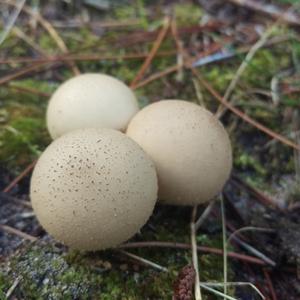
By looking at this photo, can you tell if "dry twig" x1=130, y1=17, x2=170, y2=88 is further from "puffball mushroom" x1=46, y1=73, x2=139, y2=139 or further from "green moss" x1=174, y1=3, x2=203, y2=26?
"puffball mushroom" x1=46, y1=73, x2=139, y2=139

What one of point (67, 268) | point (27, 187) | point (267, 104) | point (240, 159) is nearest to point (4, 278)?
point (67, 268)

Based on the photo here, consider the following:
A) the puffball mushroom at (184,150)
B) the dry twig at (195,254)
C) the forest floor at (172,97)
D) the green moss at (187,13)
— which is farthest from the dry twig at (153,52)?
the dry twig at (195,254)

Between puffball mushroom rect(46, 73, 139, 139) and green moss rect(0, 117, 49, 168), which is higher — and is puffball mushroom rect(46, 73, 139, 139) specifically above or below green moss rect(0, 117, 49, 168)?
above

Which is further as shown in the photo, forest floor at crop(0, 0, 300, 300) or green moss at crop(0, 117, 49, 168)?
green moss at crop(0, 117, 49, 168)

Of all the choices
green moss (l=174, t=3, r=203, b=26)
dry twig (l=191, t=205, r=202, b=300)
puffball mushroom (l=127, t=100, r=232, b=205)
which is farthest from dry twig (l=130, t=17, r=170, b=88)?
dry twig (l=191, t=205, r=202, b=300)

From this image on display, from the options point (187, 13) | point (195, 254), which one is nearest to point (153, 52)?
point (187, 13)

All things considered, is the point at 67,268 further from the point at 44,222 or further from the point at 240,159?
the point at 240,159
